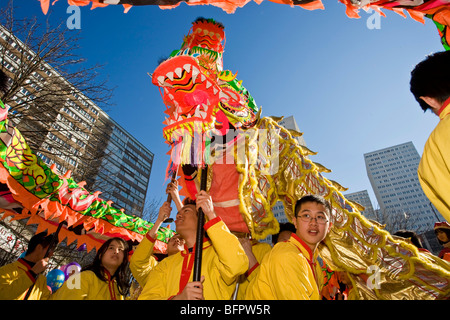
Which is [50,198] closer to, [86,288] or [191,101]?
[86,288]

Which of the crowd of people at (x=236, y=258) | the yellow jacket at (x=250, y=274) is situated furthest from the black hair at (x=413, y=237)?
the yellow jacket at (x=250, y=274)

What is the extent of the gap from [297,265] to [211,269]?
0.71 meters

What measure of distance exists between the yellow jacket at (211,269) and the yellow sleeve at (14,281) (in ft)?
7.09

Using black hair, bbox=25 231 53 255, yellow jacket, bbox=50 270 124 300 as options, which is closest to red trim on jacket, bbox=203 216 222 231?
yellow jacket, bbox=50 270 124 300

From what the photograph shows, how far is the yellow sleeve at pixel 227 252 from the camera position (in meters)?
1.54

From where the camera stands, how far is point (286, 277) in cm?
141

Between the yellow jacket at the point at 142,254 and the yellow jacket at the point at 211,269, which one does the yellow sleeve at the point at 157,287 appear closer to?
the yellow jacket at the point at 211,269

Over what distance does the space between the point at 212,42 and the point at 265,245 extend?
286cm

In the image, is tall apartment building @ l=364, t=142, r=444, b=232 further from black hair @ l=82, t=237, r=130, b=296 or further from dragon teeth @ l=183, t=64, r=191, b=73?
dragon teeth @ l=183, t=64, r=191, b=73

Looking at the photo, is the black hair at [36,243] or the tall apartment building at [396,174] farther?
the tall apartment building at [396,174]

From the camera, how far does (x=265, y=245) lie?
274 centimetres

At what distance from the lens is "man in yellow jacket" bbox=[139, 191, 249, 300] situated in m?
1.55

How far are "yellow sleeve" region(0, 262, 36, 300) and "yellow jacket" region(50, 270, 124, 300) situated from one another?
76 cm

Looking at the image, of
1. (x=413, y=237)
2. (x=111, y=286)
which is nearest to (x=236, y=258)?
(x=111, y=286)
